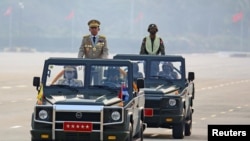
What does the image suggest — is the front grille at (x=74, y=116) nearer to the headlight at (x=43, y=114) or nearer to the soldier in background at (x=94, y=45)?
the headlight at (x=43, y=114)

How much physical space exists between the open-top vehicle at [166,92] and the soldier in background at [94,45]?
5.00 ft

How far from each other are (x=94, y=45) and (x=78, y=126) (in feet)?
11.9

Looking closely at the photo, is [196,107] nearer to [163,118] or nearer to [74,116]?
[163,118]

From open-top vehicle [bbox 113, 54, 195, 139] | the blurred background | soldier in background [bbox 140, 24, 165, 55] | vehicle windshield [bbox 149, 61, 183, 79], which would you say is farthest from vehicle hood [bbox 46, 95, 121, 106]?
the blurred background

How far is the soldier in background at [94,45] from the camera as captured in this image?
2047cm

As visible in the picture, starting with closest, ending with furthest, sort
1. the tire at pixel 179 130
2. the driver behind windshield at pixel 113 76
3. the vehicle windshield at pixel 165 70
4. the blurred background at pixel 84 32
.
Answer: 1. the driver behind windshield at pixel 113 76
2. the tire at pixel 179 130
3. the vehicle windshield at pixel 165 70
4. the blurred background at pixel 84 32

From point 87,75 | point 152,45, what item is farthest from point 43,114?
point 152,45

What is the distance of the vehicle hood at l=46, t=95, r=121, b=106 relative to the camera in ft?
56.9

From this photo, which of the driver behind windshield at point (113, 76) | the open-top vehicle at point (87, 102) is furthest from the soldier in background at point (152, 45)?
the driver behind windshield at point (113, 76)

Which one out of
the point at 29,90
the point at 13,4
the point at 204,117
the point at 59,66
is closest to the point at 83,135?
the point at 59,66

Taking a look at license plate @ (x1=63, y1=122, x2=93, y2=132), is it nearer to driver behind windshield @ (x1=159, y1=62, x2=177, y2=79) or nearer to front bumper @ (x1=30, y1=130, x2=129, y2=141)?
front bumper @ (x1=30, y1=130, x2=129, y2=141)

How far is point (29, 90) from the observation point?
156 ft

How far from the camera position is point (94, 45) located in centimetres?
2058

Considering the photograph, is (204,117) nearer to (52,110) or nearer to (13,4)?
(52,110)
